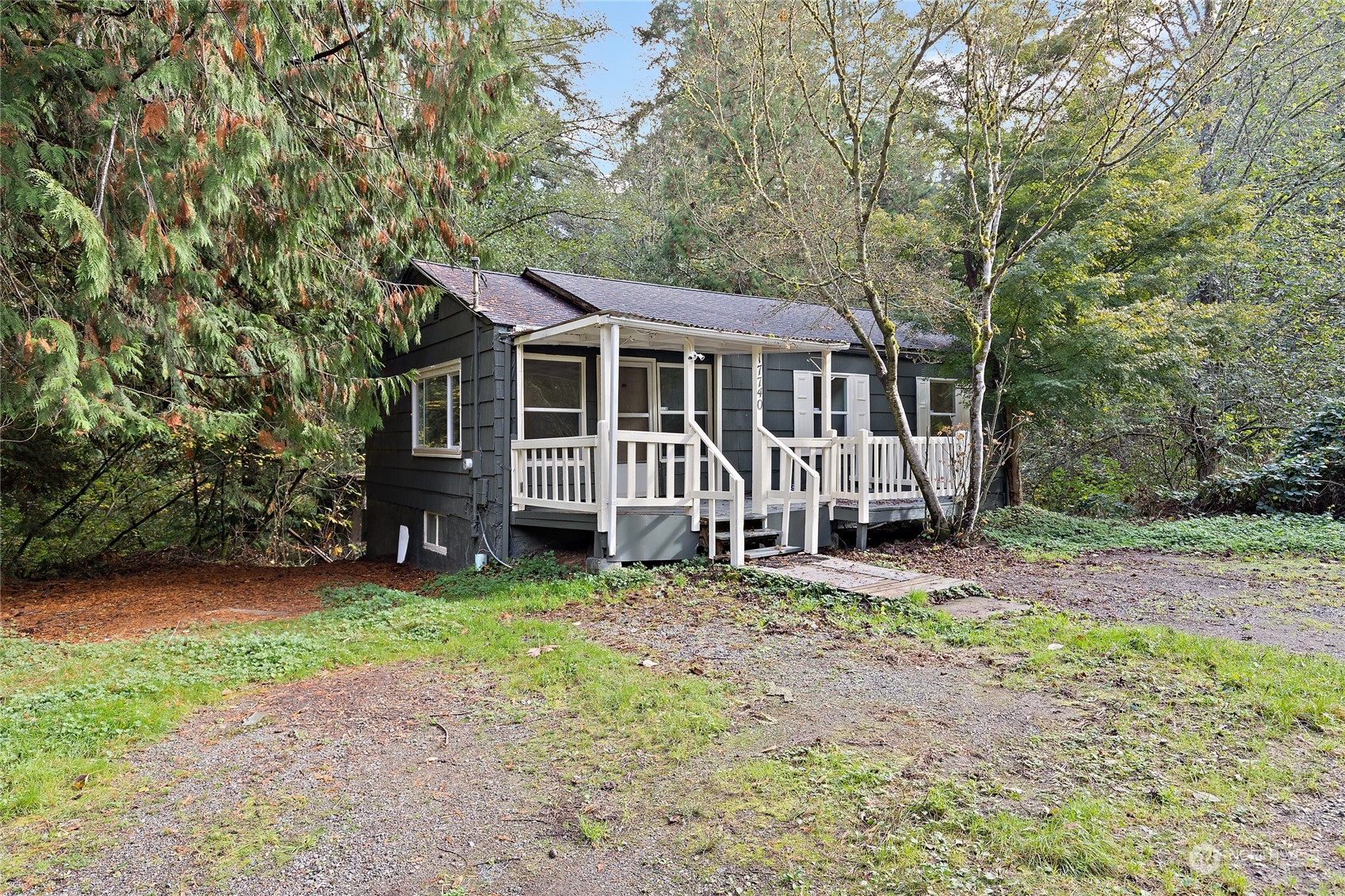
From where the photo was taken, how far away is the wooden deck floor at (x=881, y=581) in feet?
19.2

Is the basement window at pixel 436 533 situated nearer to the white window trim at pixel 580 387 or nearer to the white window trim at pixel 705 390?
the white window trim at pixel 580 387

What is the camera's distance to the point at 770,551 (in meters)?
8.05

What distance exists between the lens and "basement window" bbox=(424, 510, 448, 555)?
10.3m

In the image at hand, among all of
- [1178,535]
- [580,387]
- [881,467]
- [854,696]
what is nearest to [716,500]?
[580,387]

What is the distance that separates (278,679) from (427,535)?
630 cm

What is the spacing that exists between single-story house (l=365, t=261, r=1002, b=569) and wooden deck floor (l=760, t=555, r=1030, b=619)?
0.56 metres

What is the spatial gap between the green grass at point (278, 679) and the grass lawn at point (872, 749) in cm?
2

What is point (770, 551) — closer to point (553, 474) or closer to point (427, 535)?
point (553, 474)

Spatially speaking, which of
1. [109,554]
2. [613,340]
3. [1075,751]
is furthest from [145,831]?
[109,554]

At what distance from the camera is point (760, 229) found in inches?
394

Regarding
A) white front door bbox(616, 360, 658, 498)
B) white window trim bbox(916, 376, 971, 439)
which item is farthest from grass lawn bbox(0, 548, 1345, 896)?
white window trim bbox(916, 376, 971, 439)

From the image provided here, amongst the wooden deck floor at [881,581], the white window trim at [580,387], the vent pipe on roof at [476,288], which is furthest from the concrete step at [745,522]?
the vent pipe on roof at [476,288]

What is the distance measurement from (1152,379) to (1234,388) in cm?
385

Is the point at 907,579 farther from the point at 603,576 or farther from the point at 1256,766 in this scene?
the point at 1256,766
